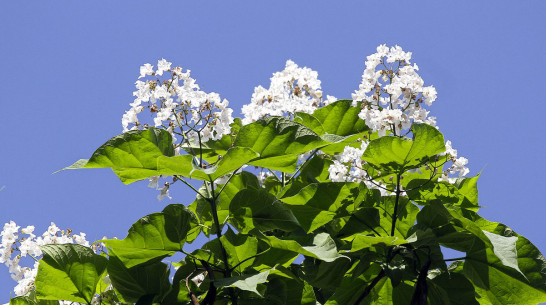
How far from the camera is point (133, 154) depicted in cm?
199

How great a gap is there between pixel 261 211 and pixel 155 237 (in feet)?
1.24

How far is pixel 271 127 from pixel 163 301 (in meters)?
0.77

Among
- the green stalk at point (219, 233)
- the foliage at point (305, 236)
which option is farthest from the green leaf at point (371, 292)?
the green stalk at point (219, 233)

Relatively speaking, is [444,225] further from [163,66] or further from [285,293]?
[163,66]

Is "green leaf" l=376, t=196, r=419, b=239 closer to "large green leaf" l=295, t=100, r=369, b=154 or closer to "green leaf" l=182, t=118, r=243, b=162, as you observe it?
"large green leaf" l=295, t=100, r=369, b=154

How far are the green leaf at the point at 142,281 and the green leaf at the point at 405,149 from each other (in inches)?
33.8

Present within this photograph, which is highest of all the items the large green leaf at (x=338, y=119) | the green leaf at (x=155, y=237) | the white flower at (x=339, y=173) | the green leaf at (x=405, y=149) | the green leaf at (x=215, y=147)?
the large green leaf at (x=338, y=119)

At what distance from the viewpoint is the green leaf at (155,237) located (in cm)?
198

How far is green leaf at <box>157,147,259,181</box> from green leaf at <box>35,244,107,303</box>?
54cm

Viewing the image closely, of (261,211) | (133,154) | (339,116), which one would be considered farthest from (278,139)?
(339,116)

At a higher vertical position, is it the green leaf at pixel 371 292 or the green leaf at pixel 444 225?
the green leaf at pixel 444 225

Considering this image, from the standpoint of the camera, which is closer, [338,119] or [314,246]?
[314,246]

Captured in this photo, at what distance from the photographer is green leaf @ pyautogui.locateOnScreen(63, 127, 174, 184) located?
1934mm

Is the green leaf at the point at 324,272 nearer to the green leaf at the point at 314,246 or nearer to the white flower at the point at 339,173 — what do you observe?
the green leaf at the point at 314,246
